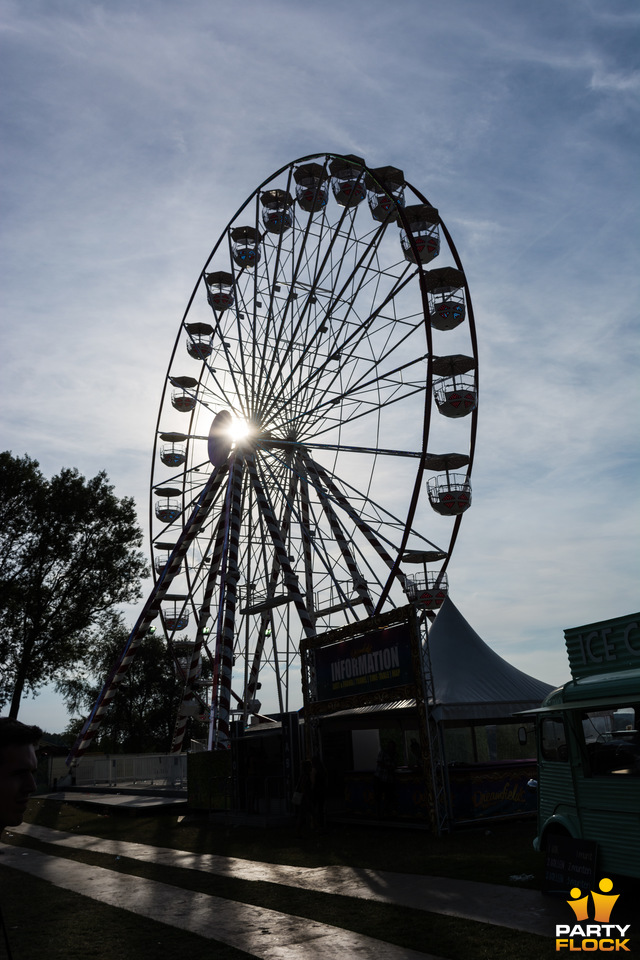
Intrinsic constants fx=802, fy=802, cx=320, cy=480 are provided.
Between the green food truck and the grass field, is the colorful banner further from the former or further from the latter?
the green food truck

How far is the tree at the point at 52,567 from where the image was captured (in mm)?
34875

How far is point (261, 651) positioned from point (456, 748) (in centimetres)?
872

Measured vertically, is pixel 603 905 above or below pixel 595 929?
above

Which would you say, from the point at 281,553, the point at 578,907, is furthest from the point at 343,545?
the point at 578,907

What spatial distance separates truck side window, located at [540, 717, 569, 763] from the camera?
9242 mm

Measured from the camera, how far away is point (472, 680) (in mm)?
16750

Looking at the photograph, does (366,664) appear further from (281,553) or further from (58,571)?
(58,571)

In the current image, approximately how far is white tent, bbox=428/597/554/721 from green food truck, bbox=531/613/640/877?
573 cm

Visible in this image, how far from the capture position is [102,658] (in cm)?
5741

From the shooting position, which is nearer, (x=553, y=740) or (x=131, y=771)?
(x=553, y=740)

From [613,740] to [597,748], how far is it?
8.2 inches

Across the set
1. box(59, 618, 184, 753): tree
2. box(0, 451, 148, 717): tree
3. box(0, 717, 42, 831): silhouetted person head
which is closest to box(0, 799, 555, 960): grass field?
box(0, 717, 42, 831): silhouetted person head

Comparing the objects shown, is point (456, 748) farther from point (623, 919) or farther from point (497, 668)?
point (623, 919)

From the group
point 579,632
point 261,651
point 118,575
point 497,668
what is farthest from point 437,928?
point 118,575
